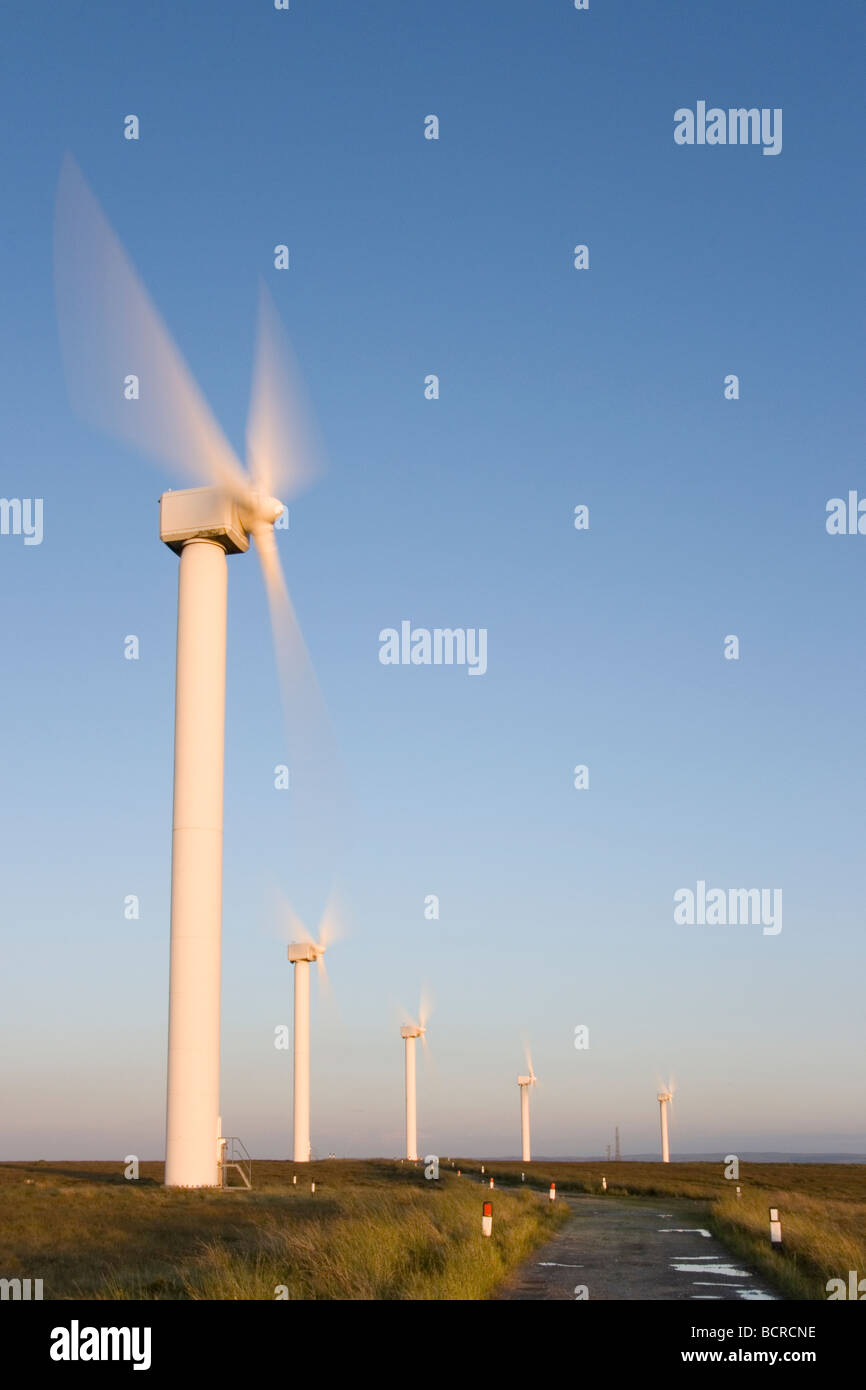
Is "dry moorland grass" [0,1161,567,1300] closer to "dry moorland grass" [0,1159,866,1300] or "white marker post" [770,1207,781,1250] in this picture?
"dry moorland grass" [0,1159,866,1300]

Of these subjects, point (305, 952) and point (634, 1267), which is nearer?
point (634, 1267)

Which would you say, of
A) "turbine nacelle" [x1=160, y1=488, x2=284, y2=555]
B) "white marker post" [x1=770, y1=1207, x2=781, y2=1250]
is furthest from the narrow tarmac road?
"turbine nacelle" [x1=160, y1=488, x2=284, y2=555]

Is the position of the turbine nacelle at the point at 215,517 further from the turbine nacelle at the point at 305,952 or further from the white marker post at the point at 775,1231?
the turbine nacelle at the point at 305,952

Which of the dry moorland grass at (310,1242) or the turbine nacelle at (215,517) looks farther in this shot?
the turbine nacelle at (215,517)

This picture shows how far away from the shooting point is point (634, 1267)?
72.9 feet

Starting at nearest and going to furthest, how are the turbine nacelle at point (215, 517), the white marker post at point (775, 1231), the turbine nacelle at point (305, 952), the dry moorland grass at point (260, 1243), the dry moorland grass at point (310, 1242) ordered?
the dry moorland grass at point (260, 1243) → the dry moorland grass at point (310, 1242) → the white marker post at point (775, 1231) → the turbine nacelle at point (215, 517) → the turbine nacelle at point (305, 952)

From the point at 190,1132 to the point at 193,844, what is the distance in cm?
929

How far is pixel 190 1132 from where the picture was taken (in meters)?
42.2

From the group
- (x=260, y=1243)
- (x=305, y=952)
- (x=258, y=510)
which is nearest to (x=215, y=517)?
(x=258, y=510)

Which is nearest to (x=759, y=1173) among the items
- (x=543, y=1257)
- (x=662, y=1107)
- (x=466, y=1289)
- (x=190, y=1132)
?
(x=662, y=1107)

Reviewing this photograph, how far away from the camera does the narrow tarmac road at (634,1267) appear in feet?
60.8

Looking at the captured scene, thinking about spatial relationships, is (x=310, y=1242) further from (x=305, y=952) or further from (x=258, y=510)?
(x=305, y=952)

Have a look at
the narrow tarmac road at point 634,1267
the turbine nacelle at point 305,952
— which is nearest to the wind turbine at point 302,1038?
the turbine nacelle at point 305,952
